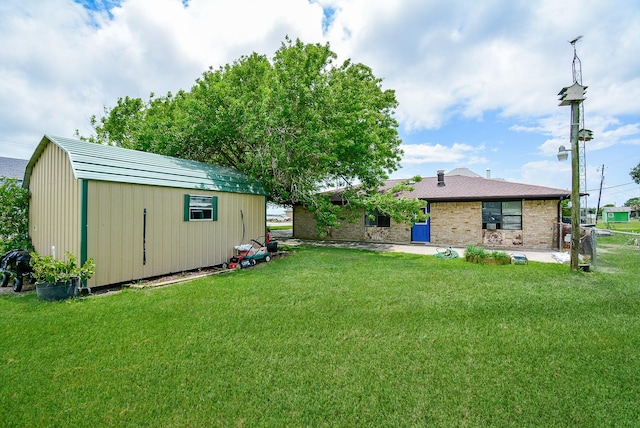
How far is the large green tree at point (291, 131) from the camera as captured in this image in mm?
11297

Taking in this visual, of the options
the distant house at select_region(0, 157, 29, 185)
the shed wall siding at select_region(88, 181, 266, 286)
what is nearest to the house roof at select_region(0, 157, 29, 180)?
the distant house at select_region(0, 157, 29, 185)

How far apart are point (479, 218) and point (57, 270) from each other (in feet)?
49.6

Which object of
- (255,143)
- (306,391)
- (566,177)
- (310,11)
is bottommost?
(306,391)

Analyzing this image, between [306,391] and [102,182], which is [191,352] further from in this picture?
[102,182]

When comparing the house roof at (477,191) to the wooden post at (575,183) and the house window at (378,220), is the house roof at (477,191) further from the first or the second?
the wooden post at (575,183)

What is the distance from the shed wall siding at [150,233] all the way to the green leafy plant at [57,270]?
1.55 feet

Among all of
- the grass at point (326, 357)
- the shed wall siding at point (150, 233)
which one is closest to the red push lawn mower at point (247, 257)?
the shed wall siding at point (150, 233)

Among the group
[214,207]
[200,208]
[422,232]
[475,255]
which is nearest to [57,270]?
[200,208]

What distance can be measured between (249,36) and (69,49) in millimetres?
6445

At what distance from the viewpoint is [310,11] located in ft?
34.0

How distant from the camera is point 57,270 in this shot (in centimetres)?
570

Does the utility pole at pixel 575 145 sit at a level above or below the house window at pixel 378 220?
above

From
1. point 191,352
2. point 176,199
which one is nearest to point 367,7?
point 176,199

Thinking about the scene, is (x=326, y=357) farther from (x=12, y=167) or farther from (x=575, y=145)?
(x=12, y=167)
